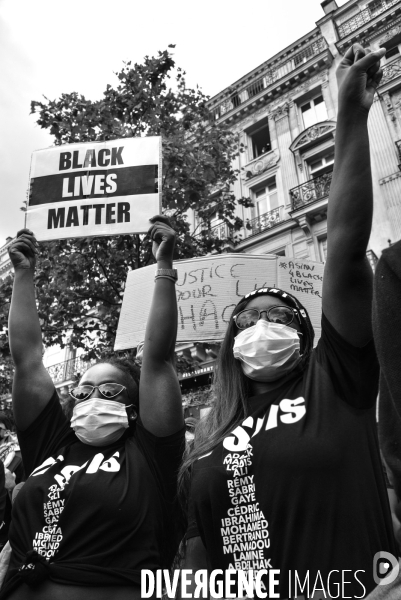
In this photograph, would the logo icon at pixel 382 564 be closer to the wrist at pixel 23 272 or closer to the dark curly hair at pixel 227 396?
the dark curly hair at pixel 227 396

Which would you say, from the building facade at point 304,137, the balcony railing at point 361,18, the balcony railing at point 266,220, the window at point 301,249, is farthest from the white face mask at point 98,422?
the balcony railing at point 361,18

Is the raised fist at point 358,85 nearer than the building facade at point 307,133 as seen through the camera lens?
Yes

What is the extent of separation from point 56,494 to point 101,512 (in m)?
0.23

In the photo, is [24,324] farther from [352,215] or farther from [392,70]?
[392,70]

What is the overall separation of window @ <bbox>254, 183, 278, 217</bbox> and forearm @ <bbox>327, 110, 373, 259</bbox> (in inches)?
598

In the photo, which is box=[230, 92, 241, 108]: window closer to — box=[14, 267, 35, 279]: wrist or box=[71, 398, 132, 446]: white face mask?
box=[14, 267, 35, 279]: wrist

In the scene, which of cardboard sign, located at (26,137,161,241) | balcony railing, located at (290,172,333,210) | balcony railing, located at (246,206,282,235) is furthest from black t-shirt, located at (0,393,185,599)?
balcony railing, located at (246,206,282,235)

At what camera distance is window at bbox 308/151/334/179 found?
609 inches

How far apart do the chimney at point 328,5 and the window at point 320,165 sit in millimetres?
6701

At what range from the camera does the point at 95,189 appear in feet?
12.3

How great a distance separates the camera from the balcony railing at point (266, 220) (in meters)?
15.9

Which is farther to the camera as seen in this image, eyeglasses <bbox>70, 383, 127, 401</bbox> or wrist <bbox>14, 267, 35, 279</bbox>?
wrist <bbox>14, 267, 35, 279</bbox>

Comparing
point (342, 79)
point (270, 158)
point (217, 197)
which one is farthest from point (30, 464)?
point (270, 158)

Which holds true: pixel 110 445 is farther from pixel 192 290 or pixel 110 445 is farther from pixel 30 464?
pixel 192 290
